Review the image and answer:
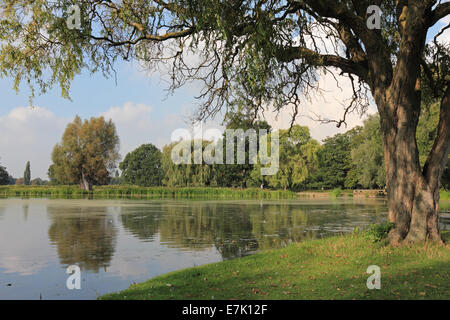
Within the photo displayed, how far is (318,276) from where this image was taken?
758cm

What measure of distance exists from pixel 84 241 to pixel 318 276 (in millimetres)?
9253

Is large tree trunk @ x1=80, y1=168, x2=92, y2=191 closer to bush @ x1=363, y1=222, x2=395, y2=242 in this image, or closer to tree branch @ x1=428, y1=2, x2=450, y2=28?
bush @ x1=363, y1=222, x2=395, y2=242

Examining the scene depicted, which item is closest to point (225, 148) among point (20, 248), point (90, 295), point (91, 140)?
point (91, 140)

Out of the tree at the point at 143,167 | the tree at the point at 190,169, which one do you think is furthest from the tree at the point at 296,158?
the tree at the point at 143,167

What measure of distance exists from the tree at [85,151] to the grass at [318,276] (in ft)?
202

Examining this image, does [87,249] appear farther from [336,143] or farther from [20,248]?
[336,143]

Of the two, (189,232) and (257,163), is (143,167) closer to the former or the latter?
(257,163)

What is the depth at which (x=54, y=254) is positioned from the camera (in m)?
11.6

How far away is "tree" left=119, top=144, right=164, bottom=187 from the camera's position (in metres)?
98.9

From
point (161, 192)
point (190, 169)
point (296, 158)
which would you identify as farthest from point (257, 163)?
point (161, 192)

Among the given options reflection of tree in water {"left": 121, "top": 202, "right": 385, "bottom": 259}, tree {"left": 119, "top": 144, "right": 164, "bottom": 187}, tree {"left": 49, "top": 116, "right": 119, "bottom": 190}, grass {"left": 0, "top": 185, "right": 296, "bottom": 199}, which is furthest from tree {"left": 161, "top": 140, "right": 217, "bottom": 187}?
tree {"left": 119, "top": 144, "right": 164, "bottom": 187}

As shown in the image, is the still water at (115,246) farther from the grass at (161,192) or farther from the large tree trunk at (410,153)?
the grass at (161,192)
